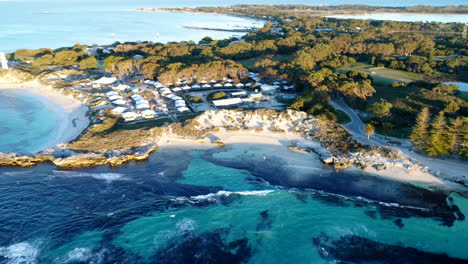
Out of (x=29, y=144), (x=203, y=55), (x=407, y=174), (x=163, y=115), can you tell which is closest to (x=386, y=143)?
(x=407, y=174)

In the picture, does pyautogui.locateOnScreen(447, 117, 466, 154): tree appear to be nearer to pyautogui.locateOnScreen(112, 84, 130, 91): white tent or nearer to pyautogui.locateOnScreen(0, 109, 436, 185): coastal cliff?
pyautogui.locateOnScreen(0, 109, 436, 185): coastal cliff

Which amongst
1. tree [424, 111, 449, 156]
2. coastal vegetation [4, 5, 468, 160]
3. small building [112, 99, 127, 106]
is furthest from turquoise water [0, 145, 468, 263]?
small building [112, 99, 127, 106]

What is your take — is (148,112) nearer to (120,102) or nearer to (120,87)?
Answer: (120,102)

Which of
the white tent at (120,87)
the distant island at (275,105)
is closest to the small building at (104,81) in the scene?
the distant island at (275,105)

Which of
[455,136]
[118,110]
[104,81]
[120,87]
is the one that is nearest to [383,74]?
[455,136]

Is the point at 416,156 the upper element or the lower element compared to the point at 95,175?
upper

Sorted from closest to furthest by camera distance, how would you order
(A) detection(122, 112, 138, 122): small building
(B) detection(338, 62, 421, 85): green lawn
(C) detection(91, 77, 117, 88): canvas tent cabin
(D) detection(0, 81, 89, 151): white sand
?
(D) detection(0, 81, 89, 151): white sand → (A) detection(122, 112, 138, 122): small building → (C) detection(91, 77, 117, 88): canvas tent cabin → (B) detection(338, 62, 421, 85): green lawn
